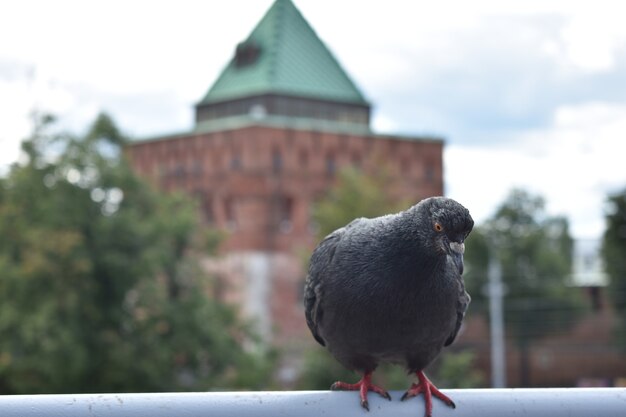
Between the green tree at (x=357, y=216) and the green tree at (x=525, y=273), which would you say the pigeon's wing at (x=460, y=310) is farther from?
the green tree at (x=525, y=273)

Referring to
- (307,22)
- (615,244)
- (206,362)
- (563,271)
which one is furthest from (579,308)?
(307,22)

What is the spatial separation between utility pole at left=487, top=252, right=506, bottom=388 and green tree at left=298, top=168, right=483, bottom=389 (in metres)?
5.29

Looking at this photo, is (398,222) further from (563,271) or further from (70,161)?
(563,271)

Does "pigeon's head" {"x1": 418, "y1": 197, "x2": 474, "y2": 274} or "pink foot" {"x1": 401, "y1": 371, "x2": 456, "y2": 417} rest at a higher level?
"pigeon's head" {"x1": 418, "y1": 197, "x2": 474, "y2": 274}

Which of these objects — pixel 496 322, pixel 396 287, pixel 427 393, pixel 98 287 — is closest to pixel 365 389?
pixel 427 393

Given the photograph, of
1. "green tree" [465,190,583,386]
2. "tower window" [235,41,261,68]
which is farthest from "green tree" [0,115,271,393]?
"green tree" [465,190,583,386]

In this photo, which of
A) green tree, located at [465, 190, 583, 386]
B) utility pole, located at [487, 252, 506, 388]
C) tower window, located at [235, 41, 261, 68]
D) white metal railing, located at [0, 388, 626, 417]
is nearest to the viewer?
white metal railing, located at [0, 388, 626, 417]

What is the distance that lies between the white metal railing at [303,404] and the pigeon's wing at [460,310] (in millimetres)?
1068

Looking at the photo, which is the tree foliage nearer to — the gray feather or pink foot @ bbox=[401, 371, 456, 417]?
the gray feather

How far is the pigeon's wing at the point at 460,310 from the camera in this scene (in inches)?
163

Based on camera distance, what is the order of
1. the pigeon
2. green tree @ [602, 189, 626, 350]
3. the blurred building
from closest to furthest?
the pigeon, green tree @ [602, 189, 626, 350], the blurred building

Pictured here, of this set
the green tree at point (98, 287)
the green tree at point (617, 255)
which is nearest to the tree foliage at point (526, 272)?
the green tree at point (617, 255)

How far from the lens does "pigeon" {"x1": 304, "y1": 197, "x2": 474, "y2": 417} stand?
375 centimetres

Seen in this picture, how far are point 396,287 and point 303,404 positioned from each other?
1.03 metres
